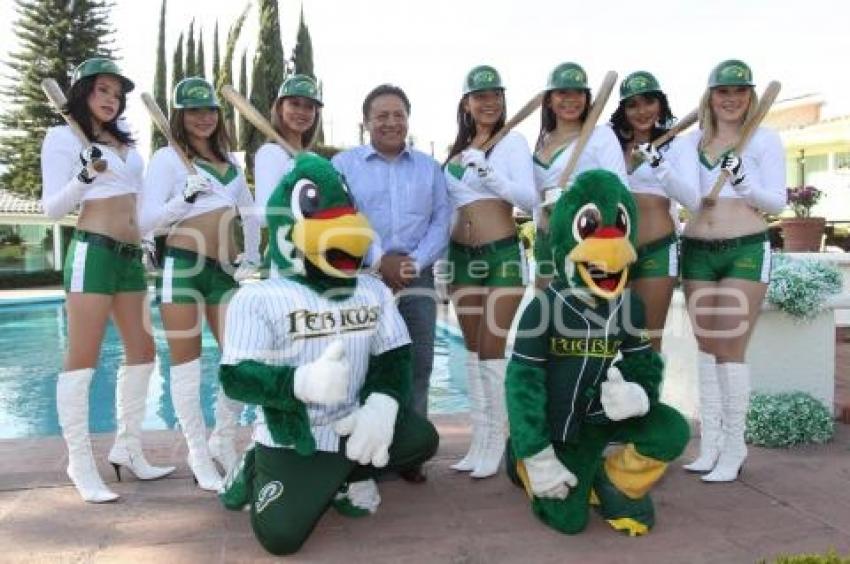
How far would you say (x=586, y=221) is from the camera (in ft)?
10.2

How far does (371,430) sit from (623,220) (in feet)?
4.29

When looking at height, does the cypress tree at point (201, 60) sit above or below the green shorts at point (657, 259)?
above

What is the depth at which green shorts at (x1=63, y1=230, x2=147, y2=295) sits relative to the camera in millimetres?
3518

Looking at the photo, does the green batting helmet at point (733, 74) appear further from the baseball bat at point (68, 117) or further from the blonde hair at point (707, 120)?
the baseball bat at point (68, 117)

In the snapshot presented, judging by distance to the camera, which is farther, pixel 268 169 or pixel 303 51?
pixel 303 51

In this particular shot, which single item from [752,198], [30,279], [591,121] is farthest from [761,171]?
[30,279]

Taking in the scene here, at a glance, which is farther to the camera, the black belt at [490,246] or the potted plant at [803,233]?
the potted plant at [803,233]

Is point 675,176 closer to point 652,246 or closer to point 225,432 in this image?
point 652,246

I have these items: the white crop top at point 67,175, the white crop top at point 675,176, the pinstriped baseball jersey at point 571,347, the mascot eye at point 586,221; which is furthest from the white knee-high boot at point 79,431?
the white crop top at point 675,176

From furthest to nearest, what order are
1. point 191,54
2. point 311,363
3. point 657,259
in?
point 191,54, point 657,259, point 311,363

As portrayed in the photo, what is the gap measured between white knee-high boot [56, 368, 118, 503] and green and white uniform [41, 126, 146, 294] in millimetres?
420

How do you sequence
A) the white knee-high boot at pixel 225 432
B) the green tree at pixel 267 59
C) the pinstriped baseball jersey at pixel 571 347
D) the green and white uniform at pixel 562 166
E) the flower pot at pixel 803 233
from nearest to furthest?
the pinstriped baseball jersey at pixel 571 347
the green and white uniform at pixel 562 166
the white knee-high boot at pixel 225 432
the flower pot at pixel 803 233
the green tree at pixel 267 59

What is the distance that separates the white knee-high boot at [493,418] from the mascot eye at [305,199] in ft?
4.28

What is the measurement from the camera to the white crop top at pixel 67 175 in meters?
3.46
